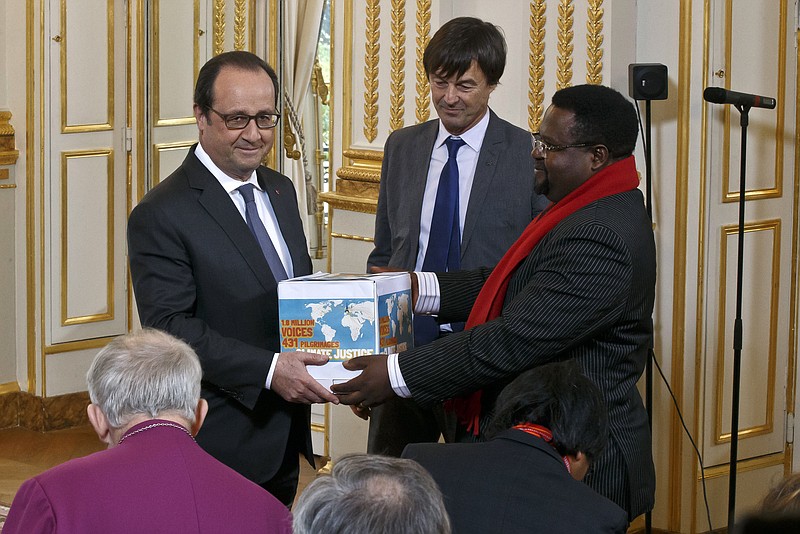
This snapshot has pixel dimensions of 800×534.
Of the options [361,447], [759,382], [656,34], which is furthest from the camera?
[361,447]

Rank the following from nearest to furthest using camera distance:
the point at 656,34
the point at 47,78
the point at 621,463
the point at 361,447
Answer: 1. the point at 621,463
2. the point at 656,34
3. the point at 361,447
4. the point at 47,78

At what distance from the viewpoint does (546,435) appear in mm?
2111

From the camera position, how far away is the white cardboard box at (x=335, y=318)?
2646 millimetres

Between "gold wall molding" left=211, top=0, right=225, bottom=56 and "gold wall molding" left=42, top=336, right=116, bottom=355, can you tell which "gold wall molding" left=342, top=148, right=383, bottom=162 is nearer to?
"gold wall molding" left=211, top=0, right=225, bottom=56

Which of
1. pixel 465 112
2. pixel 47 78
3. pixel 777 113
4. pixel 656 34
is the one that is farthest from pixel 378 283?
pixel 47 78

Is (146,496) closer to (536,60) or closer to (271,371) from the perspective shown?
(271,371)

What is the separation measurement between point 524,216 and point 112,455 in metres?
1.72

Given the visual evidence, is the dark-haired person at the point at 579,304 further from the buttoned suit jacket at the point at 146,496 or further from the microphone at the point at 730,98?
the microphone at the point at 730,98

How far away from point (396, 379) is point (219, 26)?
3.61 m

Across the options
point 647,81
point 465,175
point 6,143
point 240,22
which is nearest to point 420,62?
point 647,81

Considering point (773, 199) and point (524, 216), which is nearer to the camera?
point (524, 216)

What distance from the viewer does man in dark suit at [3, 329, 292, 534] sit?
6.05ft

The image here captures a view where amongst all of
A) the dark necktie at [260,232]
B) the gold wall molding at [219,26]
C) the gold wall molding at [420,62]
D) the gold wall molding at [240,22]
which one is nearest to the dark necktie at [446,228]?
the dark necktie at [260,232]

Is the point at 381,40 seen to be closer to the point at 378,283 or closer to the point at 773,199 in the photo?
the point at 773,199
